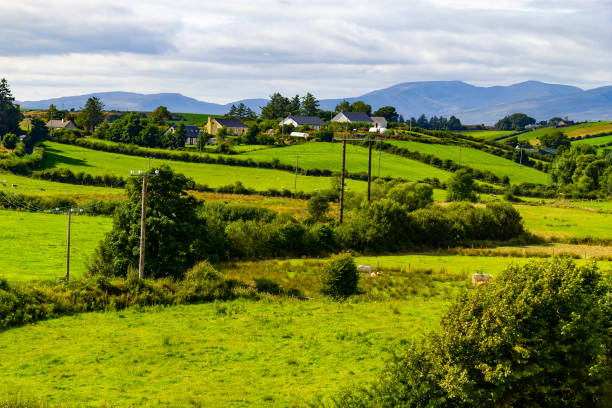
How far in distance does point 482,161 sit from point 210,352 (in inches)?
4850

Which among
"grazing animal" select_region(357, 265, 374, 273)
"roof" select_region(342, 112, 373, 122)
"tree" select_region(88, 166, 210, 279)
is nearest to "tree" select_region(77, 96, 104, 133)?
"roof" select_region(342, 112, 373, 122)

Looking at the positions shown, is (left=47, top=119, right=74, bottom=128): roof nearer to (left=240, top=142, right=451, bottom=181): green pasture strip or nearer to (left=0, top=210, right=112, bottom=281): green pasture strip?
(left=240, top=142, right=451, bottom=181): green pasture strip

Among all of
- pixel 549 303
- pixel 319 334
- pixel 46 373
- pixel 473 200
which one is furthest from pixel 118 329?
pixel 473 200

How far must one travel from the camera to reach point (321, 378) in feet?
80.1

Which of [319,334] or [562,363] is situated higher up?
[562,363]

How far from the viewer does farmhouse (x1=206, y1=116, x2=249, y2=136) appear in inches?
6919

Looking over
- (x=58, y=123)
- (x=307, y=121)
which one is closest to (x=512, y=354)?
(x=58, y=123)

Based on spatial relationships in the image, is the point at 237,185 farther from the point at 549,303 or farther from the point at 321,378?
the point at 549,303

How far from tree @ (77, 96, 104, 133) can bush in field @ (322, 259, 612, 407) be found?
167 meters

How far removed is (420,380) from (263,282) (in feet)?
77.4

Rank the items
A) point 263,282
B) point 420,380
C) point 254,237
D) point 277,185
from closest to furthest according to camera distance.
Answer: point 420,380, point 263,282, point 254,237, point 277,185

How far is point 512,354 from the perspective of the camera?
18.0 meters

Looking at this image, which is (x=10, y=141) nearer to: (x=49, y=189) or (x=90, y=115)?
(x=49, y=189)

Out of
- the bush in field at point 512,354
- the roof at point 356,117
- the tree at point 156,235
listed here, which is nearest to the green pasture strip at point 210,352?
the bush in field at point 512,354
